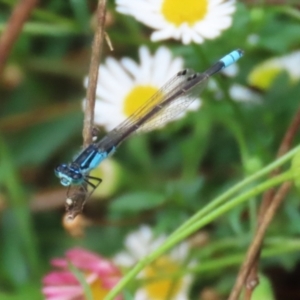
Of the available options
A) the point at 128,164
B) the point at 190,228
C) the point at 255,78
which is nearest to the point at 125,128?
the point at 190,228

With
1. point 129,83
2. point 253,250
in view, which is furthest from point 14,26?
point 253,250

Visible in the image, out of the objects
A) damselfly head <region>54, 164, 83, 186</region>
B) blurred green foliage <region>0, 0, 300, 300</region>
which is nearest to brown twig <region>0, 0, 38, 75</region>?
blurred green foliage <region>0, 0, 300, 300</region>

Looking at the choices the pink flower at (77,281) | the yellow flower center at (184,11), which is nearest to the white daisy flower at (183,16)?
the yellow flower center at (184,11)

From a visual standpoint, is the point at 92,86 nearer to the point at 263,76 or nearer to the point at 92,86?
the point at 92,86

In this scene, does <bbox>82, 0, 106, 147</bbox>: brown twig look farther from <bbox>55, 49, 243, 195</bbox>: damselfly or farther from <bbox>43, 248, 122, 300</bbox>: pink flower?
<bbox>43, 248, 122, 300</bbox>: pink flower

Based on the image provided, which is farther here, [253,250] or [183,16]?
[183,16]

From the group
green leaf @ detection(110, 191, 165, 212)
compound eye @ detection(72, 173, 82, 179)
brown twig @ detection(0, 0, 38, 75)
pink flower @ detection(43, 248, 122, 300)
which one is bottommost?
pink flower @ detection(43, 248, 122, 300)

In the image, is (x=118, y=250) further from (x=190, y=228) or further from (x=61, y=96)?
(x=190, y=228)
